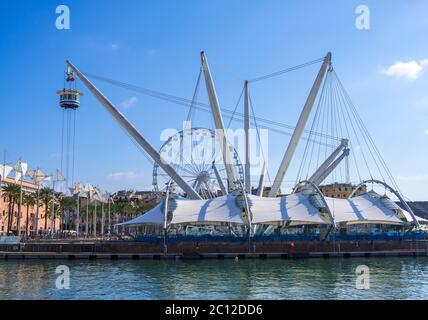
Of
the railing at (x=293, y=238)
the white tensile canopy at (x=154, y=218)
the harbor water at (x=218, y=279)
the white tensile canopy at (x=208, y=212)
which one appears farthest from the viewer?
the white tensile canopy at (x=154, y=218)

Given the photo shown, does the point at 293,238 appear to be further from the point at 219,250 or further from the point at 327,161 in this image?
the point at 327,161

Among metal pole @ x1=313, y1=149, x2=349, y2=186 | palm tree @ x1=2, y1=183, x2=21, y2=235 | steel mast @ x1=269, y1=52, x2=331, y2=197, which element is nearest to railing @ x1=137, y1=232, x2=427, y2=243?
steel mast @ x1=269, y1=52, x2=331, y2=197

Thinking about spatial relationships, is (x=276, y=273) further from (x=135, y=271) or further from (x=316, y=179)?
(x=316, y=179)

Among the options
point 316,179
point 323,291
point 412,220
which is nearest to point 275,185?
point 316,179

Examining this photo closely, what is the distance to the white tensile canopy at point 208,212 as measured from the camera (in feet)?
202

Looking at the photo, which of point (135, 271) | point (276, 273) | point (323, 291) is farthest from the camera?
point (135, 271)

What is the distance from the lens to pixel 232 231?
7219cm

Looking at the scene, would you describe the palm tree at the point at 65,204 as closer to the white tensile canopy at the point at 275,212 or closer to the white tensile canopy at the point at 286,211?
the white tensile canopy at the point at 275,212

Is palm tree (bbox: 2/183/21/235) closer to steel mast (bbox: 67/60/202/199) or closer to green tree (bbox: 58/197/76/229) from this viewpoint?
green tree (bbox: 58/197/76/229)

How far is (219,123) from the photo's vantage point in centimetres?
7525

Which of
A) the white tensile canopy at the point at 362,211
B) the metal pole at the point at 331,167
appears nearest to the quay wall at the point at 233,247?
the white tensile canopy at the point at 362,211

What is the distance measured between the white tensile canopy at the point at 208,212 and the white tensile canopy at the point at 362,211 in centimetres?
1390

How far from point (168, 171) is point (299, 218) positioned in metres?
20.9
